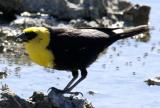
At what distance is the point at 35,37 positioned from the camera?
9344 mm

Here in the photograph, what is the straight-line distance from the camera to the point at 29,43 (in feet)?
30.5

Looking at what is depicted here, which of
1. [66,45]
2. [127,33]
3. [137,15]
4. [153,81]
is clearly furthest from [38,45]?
[137,15]

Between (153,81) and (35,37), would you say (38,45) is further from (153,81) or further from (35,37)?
(153,81)

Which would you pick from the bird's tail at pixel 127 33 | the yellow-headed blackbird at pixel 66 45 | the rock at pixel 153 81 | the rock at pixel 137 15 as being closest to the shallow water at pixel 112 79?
the rock at pixel 153 81

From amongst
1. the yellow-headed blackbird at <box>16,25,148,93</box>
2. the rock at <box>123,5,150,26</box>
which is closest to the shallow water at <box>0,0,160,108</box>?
the yellow-headed blackbird at <box>16,25,148,93</box>

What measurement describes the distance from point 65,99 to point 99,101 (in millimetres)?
2601

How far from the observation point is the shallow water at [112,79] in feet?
39.1

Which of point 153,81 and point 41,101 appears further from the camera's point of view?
point 153,81

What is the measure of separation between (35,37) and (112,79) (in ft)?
13.1

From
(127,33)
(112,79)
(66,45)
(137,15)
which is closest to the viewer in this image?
(66,45)

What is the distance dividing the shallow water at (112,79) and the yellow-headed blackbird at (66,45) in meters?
1.73

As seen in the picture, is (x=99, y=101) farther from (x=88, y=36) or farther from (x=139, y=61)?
(x=139, y=61)

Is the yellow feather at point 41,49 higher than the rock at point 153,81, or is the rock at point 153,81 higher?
the yellow feather at point 41,49

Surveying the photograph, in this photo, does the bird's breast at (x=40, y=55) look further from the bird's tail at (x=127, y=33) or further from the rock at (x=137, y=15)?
the rock at (x=137, y=15)
